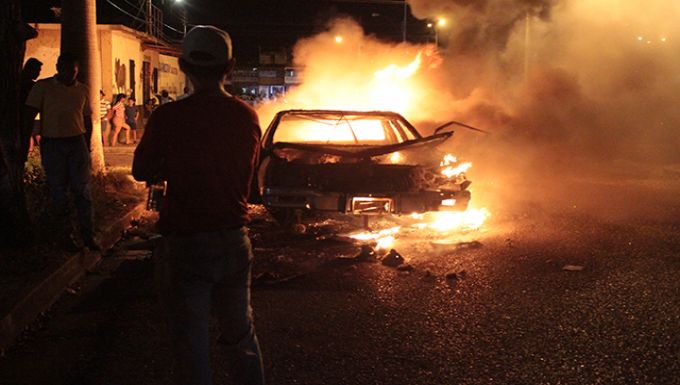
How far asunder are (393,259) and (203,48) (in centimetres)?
398

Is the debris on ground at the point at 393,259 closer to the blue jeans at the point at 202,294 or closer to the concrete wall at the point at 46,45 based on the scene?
the blue jeans at the point at 202,294

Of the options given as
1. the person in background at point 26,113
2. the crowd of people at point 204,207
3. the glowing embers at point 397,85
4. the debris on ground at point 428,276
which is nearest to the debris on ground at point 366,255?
the debris on ground at point 428,276

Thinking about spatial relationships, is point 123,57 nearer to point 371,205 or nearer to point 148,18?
point 148,18

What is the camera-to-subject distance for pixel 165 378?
11.4 feet

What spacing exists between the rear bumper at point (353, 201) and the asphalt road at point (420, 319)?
421 mm

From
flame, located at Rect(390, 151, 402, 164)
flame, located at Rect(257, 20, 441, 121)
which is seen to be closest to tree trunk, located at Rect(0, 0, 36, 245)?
flame, located at Rect(390, 151, 402, 164)

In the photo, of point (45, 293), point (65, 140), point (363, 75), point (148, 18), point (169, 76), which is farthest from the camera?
point (169, 76)

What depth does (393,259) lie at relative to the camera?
6.21 m

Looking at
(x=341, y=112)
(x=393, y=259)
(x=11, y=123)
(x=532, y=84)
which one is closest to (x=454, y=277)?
(x=393, y=259)

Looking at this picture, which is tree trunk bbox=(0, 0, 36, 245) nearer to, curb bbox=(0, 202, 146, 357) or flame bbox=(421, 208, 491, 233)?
curb bbox=(0, 202, 146, 357)

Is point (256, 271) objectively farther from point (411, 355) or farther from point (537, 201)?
point (537, 201)

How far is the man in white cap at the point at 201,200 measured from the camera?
8.24 feet

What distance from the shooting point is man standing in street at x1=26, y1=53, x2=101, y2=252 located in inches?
229

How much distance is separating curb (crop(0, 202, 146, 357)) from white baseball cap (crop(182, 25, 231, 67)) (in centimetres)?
232
